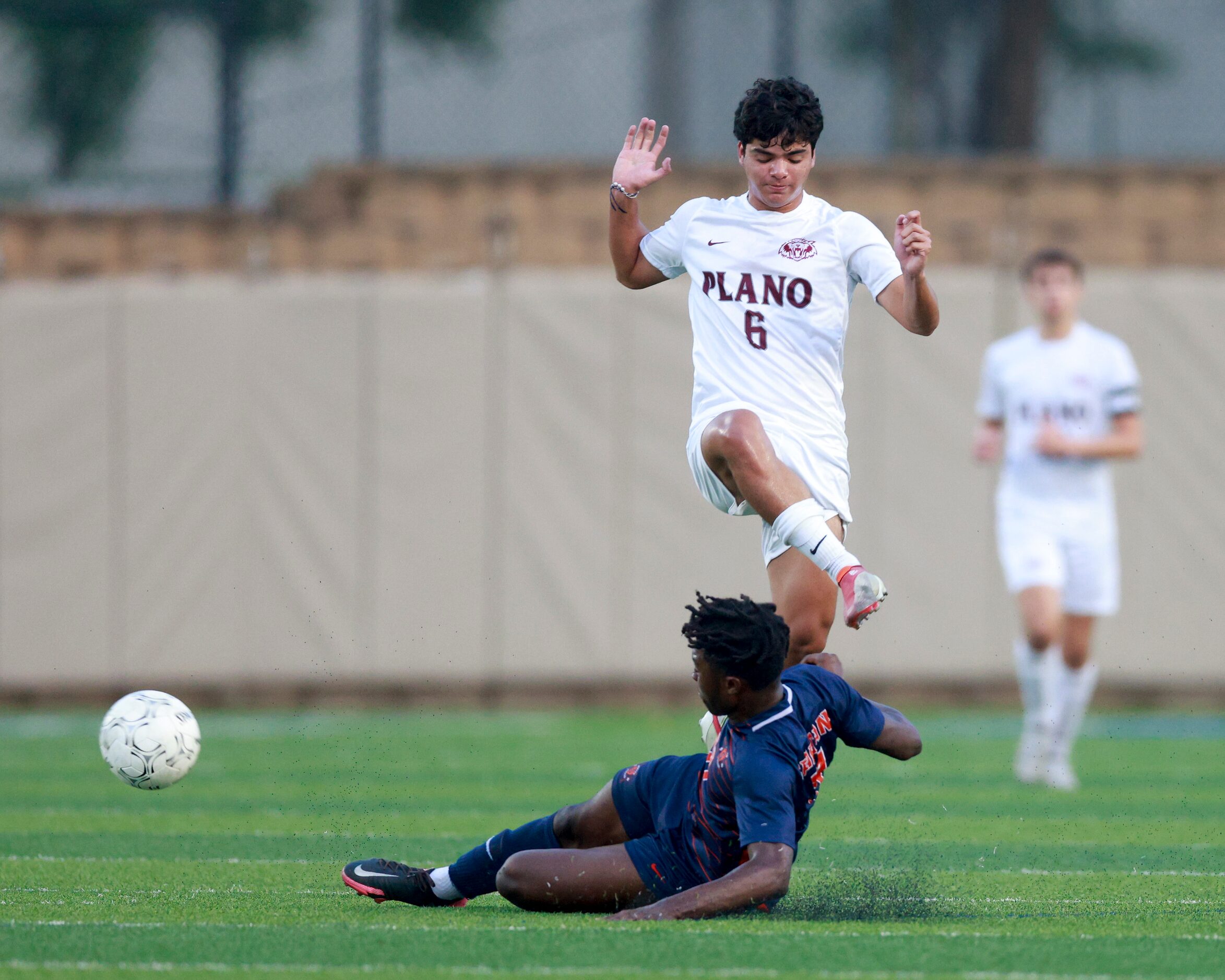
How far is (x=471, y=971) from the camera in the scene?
174 inches

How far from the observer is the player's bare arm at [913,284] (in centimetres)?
598

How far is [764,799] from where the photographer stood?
5.12 m

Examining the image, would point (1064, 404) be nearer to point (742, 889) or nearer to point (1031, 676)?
point (1031, 676)

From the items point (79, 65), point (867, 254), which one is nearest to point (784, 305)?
point (867, 254)

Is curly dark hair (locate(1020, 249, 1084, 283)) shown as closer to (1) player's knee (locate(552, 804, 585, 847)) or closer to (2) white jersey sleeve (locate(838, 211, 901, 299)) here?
(2) white jersey sleeve (locate(838, 211, 901, 299))

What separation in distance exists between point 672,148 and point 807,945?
11.5 meters

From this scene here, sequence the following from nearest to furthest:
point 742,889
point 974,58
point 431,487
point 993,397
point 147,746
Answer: point 742,889 < point 147,746 < point 993,397 < point 431,487 < point 974,58

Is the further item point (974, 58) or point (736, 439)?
point (974, 58)

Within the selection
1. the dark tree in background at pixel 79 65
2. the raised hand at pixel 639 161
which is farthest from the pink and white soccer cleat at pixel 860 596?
the dark tree in background at pixel 79 65

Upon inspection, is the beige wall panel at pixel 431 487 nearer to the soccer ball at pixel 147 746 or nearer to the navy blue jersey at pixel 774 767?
the soccer ball at pixel 147 746

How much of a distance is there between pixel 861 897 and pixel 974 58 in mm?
11133

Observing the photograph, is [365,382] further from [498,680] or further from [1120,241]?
[1120,241]

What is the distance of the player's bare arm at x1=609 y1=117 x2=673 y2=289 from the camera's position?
254 inches

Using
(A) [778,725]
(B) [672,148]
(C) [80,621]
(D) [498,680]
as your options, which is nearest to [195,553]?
(C) [80,621]
